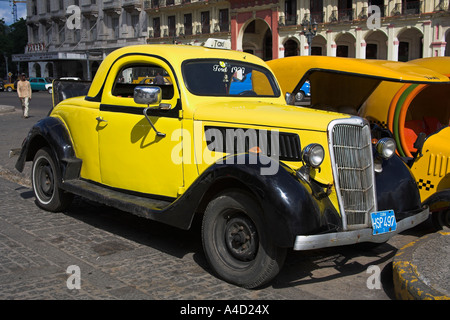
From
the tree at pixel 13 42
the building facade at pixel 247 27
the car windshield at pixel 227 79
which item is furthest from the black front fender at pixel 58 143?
the tree at pixel 13 42

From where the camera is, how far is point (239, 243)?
3.99m

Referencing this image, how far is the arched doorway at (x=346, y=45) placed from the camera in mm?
34812

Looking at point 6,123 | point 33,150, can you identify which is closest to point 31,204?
point 33,150

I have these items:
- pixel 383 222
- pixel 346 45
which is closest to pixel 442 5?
pixel 346 45

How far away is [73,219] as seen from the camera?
5914 millimetres

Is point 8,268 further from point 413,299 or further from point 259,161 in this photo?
point 413,299

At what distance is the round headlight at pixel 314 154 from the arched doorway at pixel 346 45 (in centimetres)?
3251

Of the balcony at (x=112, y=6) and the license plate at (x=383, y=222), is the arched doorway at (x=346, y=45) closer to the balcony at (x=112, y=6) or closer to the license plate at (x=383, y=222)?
the balcony at (x=112, y=6)

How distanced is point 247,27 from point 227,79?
37124 millimetres

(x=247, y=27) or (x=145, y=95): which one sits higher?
(x=247, y=27)

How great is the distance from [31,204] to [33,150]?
0.75 m

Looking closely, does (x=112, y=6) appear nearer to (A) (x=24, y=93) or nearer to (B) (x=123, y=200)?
(A) (x=24, y=93)

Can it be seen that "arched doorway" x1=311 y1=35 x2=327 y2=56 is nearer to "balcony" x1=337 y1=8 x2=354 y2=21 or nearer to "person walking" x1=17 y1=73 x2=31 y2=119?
"balcony" x1=337 y1=8 x2=354 y2=21

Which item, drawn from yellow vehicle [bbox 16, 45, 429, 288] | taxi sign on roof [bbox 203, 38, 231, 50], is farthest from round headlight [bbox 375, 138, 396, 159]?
taxi sign on roof [bbox 203, 38, 231, 50]
